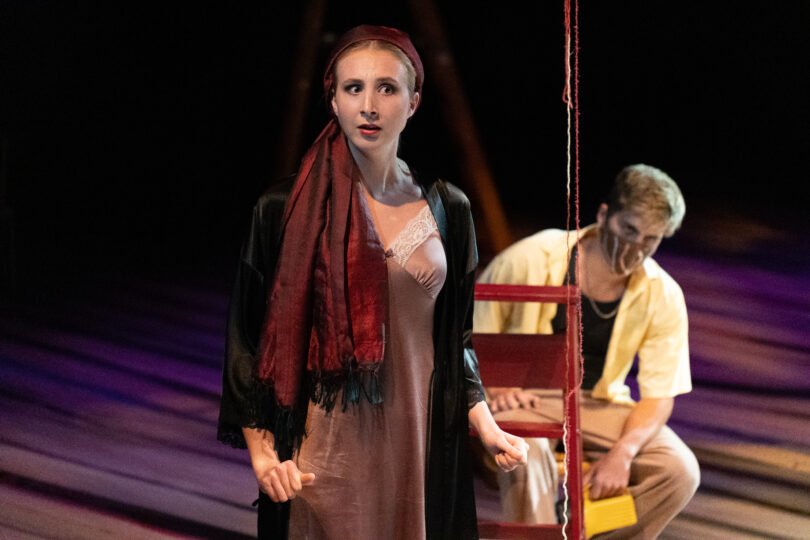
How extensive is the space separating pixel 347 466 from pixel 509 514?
1.21 m

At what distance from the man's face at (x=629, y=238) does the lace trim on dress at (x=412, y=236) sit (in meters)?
1.53

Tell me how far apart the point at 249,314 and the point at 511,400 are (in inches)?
60.3

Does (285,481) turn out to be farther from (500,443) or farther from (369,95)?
(369,95)

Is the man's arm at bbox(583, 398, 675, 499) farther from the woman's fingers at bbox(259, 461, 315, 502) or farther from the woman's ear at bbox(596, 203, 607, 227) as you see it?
the woman's fingers at bbox(259, 461, 315, 502)

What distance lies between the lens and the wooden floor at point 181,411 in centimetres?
342

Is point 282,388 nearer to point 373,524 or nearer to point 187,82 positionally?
point 373,524

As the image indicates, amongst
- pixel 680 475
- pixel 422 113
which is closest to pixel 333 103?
pixel 680 475

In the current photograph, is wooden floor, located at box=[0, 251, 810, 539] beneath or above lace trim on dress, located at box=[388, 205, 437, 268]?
beneath

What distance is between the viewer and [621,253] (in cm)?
343

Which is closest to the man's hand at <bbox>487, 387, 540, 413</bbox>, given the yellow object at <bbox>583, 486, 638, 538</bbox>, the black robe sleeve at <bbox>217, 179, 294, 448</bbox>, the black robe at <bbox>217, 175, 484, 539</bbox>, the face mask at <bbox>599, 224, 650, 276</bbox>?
the yellow object at <bbox>583, 486, 638, 538</bbox>

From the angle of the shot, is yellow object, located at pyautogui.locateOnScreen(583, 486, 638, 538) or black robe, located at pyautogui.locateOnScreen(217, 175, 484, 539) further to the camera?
yellow object, located at pyautogui.locateOnScreen(583, 486, 638, 538)

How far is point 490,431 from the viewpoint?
1947 mm

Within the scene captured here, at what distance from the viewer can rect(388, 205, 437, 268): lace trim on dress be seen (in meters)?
A: 1.93

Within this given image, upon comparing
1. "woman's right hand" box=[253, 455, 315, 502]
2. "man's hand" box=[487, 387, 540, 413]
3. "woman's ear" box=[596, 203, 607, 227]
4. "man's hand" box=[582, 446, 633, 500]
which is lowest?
"man's hand" box=[582, 446, 633, 500]
